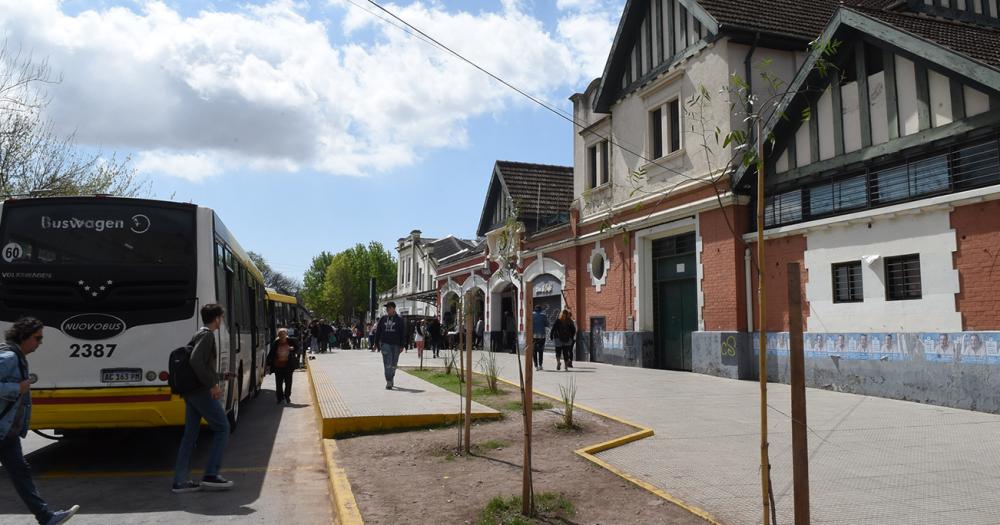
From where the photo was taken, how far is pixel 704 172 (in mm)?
15883

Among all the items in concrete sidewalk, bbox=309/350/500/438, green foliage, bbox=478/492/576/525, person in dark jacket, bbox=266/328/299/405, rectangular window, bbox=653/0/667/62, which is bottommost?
green foliage, bbox=478/492/576/525

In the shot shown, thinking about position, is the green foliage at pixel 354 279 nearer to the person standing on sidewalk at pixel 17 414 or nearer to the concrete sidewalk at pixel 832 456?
the concrete sidewalk at pixel 832 456

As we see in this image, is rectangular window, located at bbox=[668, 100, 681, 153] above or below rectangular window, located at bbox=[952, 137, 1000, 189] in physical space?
above

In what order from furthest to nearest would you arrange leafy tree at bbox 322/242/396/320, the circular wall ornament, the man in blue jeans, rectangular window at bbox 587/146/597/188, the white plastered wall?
leafy tree at bbox 322/242/396/320, rectangular window at bbox 587/146/597/188, the circular wall ornament, the white plastered wall, the man in blue jeans

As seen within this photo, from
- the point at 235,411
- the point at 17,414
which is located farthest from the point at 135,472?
the point at 17,414

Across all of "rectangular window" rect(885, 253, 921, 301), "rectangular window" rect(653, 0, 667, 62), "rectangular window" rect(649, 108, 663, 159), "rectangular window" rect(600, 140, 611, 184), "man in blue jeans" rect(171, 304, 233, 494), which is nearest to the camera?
"man in blue jeans" rect(171, 304, 233, 494)

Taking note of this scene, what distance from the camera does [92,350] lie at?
23.1ft

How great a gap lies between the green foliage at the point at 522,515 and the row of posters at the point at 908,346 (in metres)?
7.95

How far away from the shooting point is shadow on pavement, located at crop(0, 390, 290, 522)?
6008 mm

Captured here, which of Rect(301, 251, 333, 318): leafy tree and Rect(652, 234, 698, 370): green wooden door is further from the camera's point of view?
Rect(301, 251, 333, 318): leafy tree

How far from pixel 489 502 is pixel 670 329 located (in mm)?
13475

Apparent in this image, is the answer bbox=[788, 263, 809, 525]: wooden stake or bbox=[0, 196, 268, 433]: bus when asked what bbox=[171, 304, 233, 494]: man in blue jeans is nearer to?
bbox=[0, 196, 268, 433]: bus

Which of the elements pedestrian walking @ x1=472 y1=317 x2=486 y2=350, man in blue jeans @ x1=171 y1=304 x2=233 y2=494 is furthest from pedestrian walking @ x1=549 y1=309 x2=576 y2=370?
pedestrian walking @ x1=472 y1=317 x2=486 y2=350

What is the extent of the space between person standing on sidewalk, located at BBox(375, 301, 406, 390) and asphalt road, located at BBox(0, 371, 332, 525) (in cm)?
224
